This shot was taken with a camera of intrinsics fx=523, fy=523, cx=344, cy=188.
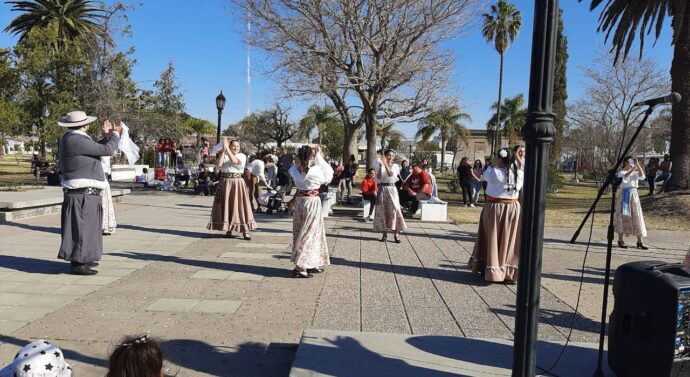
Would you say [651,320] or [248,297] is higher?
[651,320]

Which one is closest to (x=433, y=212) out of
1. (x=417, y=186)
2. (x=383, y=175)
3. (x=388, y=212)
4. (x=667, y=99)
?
(x=417, y=186)

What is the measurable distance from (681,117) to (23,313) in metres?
19.5

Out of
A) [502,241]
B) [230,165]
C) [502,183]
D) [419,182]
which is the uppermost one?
[230,165]

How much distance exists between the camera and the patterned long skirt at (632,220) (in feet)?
34.1

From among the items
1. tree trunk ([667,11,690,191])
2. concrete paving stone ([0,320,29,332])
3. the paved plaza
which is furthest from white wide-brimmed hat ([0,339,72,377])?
tree trunk ([667,11,690,191])

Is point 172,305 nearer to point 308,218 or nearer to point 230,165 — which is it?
point 308,218

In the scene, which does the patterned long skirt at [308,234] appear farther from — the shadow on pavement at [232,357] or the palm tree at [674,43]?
the palm tree at [674,43]

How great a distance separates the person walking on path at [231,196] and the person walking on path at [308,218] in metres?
2.93

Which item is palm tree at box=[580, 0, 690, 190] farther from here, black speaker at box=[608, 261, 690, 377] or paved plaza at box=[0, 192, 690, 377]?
black speaker at box=[608, 261, 690, 377]

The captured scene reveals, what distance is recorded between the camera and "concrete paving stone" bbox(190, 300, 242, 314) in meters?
5.44

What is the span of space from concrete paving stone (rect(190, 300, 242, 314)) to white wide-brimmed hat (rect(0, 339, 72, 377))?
119 inches

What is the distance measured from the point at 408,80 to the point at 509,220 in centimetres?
1144

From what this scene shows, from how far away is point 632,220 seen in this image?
10.5 meters

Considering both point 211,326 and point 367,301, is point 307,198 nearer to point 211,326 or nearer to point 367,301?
point 367,301
